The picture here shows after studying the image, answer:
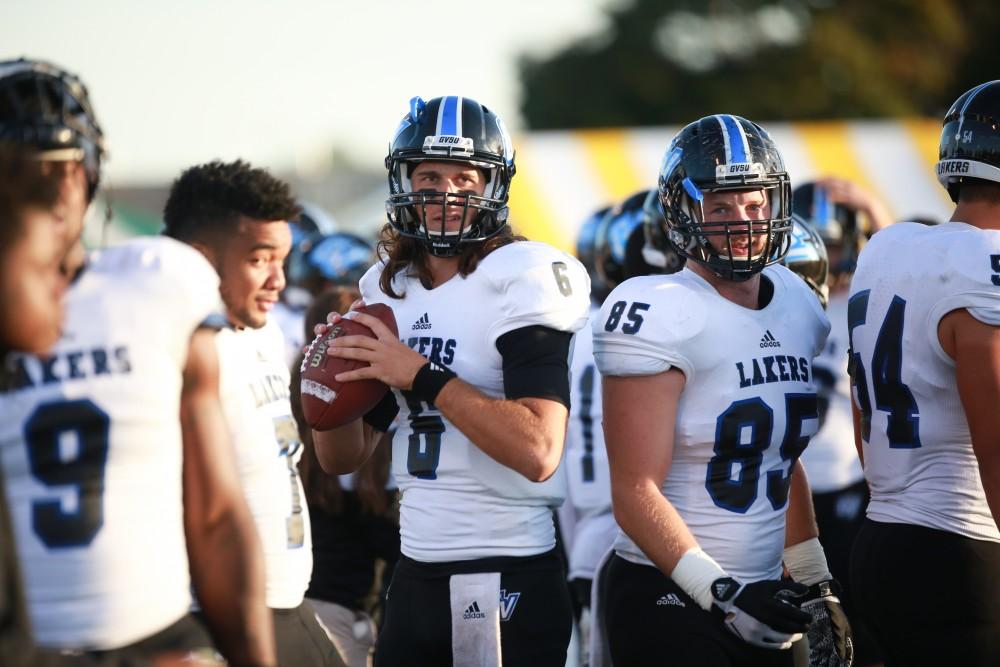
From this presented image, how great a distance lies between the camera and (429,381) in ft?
10.5

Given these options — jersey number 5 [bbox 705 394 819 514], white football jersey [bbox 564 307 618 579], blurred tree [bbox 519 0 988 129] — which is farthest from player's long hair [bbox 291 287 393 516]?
blurred tree [bbox 519 0 988 129]

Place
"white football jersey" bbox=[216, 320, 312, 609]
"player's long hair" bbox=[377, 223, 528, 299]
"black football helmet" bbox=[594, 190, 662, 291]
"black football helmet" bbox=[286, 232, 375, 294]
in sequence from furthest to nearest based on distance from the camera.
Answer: "black football helmet" bbox=[286, 232, 375, 294] → "black football helmet" bbox=[594, 190, 662, 291] → "player's long hair" bbox=[377, 223, 528, 299] → "white football jersey" bbox=[216, 320, 312, 609]

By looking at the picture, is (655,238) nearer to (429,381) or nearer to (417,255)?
(417,255)

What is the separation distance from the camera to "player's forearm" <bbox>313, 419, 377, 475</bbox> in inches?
140

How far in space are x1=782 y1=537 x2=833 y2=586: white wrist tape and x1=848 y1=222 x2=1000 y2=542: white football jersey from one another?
24 centimetres

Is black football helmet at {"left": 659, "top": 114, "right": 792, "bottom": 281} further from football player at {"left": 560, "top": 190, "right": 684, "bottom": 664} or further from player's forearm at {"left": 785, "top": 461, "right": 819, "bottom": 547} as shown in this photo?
football player at {"left": 560, "top": 190, "right": 684, "bottom": 664}

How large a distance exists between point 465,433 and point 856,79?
101 ft

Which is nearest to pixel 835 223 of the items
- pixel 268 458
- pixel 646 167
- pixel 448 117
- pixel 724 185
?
pixel 724 185

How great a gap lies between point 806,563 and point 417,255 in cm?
147

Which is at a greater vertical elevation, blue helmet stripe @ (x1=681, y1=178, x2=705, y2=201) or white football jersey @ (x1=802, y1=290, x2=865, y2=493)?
blue helmet stripe @ (x1=681, y1=178, x2=705, y2=201)

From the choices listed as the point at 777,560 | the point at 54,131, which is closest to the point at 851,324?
the point at 777,560

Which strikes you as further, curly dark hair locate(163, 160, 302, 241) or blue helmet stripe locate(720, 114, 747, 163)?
blue helmet stripe locate(720, 114, 747, 163)

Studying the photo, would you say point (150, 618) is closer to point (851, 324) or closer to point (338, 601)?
point (851, 324)

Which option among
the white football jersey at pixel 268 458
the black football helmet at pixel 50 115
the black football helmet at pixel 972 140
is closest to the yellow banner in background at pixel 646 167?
the black football helmet at pixel 972 140
